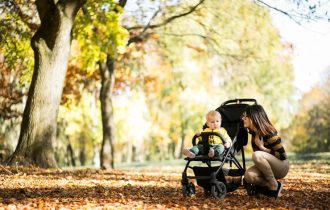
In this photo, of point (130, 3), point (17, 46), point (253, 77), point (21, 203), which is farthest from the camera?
point (253, 77)

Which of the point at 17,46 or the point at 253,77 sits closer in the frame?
the point at 17,46

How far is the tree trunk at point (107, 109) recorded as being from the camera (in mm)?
→ 17266

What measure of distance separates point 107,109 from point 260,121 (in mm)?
11136

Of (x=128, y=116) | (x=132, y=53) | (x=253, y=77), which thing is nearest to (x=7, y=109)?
(x=132, y=53)

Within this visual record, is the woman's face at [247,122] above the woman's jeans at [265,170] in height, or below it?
above

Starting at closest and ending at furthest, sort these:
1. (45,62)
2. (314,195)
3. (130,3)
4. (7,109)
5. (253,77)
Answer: (314,195) → (45,62) → (130,3) → (253,77) → (7,109)

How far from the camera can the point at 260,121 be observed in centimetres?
673

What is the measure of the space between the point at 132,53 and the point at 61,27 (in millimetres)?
8982

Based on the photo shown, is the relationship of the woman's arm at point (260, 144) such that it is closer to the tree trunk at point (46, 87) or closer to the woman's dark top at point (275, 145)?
the woman's dark top at point (275, 145)

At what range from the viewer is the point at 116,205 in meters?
5.99

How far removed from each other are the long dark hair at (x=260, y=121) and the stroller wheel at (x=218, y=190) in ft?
2.96

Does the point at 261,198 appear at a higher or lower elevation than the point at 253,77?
lower

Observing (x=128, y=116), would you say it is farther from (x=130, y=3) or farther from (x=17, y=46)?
(x=17, y=46)

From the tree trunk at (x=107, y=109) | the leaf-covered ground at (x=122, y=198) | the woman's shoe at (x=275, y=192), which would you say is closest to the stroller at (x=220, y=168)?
the leaf-covered ground at (x=122, y=198)
